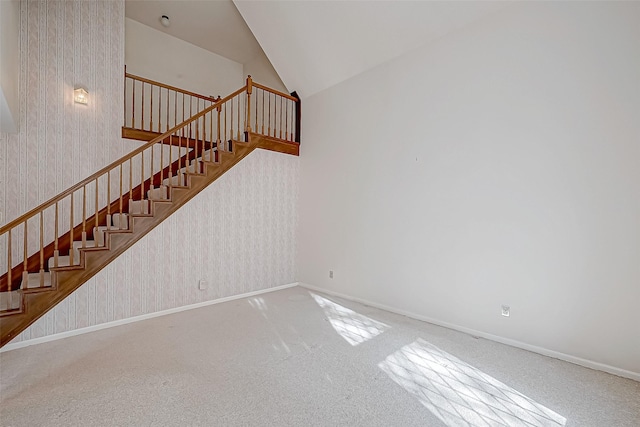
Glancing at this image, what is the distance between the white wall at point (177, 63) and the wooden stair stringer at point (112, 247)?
2427 mm

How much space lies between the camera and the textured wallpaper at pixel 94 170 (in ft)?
10.6

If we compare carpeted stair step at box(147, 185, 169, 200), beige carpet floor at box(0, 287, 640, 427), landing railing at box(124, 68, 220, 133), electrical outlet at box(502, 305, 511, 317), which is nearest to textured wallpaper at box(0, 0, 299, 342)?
carpeted stair step at box(147, 185, 169, 200)

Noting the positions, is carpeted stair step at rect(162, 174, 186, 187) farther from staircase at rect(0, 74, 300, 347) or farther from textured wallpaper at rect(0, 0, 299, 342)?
textured wallpaper at rect(0, 0, 299, 342)

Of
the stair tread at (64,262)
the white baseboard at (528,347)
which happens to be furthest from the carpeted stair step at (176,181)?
the white baseboard at (528,347)

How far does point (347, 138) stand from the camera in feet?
14.7

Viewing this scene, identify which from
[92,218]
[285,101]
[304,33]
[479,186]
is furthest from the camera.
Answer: [285,101]

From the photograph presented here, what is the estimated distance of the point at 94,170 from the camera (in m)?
3.66

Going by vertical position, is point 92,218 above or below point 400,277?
above

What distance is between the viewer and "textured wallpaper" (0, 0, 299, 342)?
127 inches

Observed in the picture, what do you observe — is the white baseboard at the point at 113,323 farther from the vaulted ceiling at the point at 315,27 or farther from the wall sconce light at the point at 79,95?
the vaulted ceiling at the point at 315,27

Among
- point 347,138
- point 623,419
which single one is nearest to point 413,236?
point 347,138

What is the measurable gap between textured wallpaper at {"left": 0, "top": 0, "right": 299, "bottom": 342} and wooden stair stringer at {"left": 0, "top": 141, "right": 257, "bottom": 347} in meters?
0.30

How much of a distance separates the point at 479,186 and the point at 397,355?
1.85 metres

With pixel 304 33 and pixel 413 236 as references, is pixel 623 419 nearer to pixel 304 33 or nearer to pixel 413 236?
pixel 413 236
